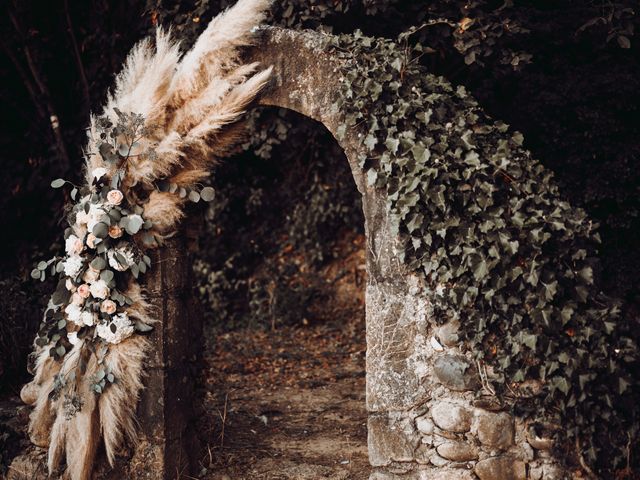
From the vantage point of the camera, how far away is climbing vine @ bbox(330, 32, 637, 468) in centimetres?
322

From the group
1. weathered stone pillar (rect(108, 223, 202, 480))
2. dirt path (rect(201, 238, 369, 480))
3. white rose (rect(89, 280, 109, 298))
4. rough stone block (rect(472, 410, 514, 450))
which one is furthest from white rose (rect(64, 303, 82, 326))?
rough stone block (rect(472, 410, 514, 450))

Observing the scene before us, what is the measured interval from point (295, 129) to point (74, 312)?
3515 mm

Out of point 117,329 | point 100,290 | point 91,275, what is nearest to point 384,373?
point 117,329

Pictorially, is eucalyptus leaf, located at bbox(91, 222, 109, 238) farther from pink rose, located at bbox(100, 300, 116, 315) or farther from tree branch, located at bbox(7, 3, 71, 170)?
tree branch, located at bbox(7, 3, 71, 170)

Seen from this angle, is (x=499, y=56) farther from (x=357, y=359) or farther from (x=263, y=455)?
(x=263, y=455)

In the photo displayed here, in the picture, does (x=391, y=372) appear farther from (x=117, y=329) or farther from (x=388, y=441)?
(x=117, y=329)

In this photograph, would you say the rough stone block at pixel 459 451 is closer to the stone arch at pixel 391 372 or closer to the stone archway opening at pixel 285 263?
the stone arch at pixel 391 372

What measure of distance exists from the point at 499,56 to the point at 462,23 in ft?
2.63

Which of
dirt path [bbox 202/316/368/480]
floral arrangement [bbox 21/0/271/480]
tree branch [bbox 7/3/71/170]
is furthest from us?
tree branch [bbox 7/3/71/170]

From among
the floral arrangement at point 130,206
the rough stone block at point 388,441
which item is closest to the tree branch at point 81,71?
the floral arrangement at point 130,206

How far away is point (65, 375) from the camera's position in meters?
4.01

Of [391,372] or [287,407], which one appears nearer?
[391,372]

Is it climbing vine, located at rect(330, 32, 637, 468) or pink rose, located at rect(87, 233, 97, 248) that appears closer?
climbing vine, located at rect(330, 32, 637, 468)

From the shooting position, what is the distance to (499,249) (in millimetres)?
3287
